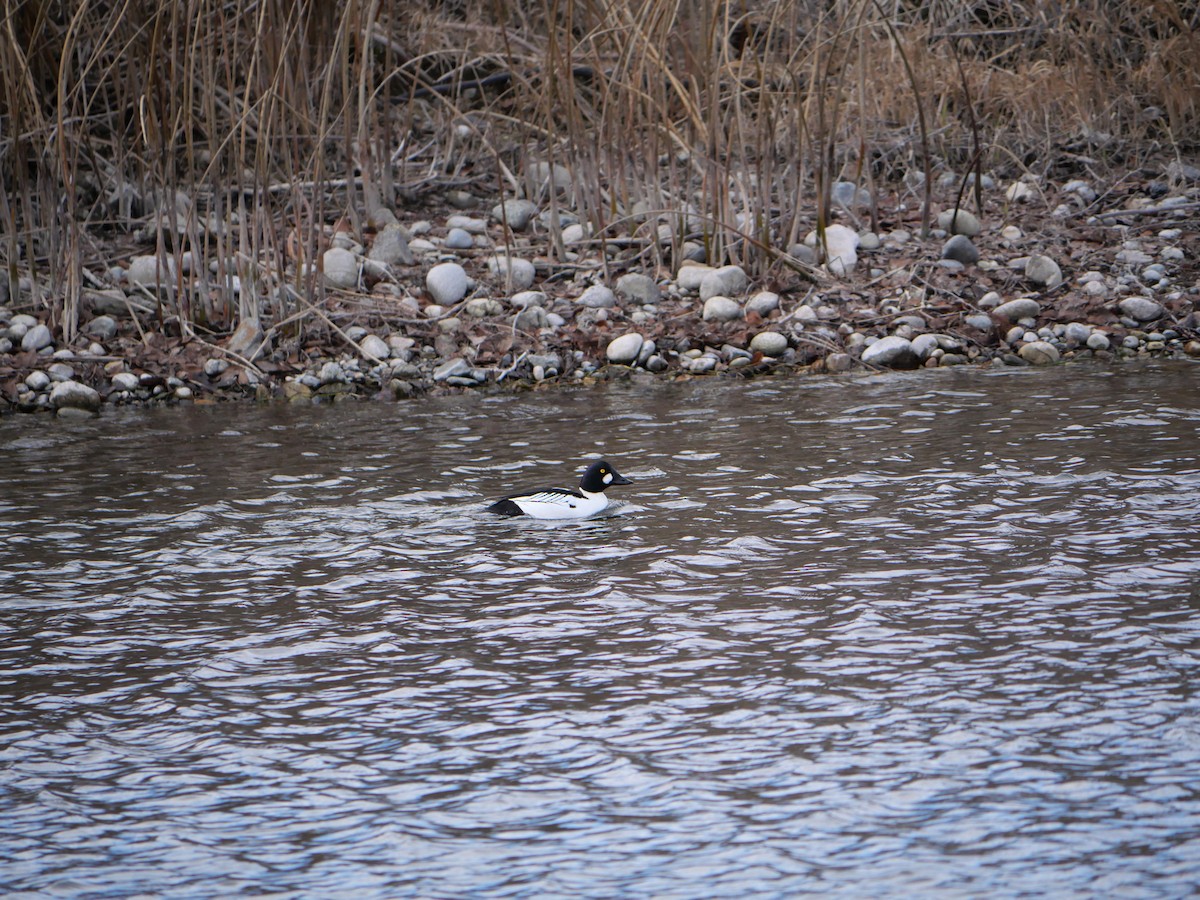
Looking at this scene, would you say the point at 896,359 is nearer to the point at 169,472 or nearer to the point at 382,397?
the point at 382,397

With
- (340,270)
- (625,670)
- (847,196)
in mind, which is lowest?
(625,670)

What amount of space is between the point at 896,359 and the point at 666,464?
372 centimetres

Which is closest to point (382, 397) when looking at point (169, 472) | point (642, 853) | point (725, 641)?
point (169, 472)

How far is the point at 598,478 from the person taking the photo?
784cm

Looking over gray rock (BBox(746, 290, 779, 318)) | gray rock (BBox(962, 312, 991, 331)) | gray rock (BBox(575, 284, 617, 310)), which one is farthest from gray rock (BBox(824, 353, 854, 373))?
gray rock (BBox(575, 284, 617, 310))

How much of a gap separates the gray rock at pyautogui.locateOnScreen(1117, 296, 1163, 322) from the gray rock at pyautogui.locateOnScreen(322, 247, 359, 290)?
6.62 m

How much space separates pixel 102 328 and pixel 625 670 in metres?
8.41

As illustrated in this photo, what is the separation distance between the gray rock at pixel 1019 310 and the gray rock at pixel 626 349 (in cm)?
305

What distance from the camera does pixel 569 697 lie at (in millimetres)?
5191

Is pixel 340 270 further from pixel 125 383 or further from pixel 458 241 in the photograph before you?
pixel 125 383

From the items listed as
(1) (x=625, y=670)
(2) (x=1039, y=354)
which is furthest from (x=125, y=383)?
(1) (x=625, y=670)

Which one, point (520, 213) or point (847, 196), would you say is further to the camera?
point (847, 196)

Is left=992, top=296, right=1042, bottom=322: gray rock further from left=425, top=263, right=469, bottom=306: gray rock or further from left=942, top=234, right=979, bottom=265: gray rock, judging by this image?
left=425, top=263, right=469, bottom=306: gray rock

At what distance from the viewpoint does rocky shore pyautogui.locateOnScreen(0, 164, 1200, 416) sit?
1202 centimetres
